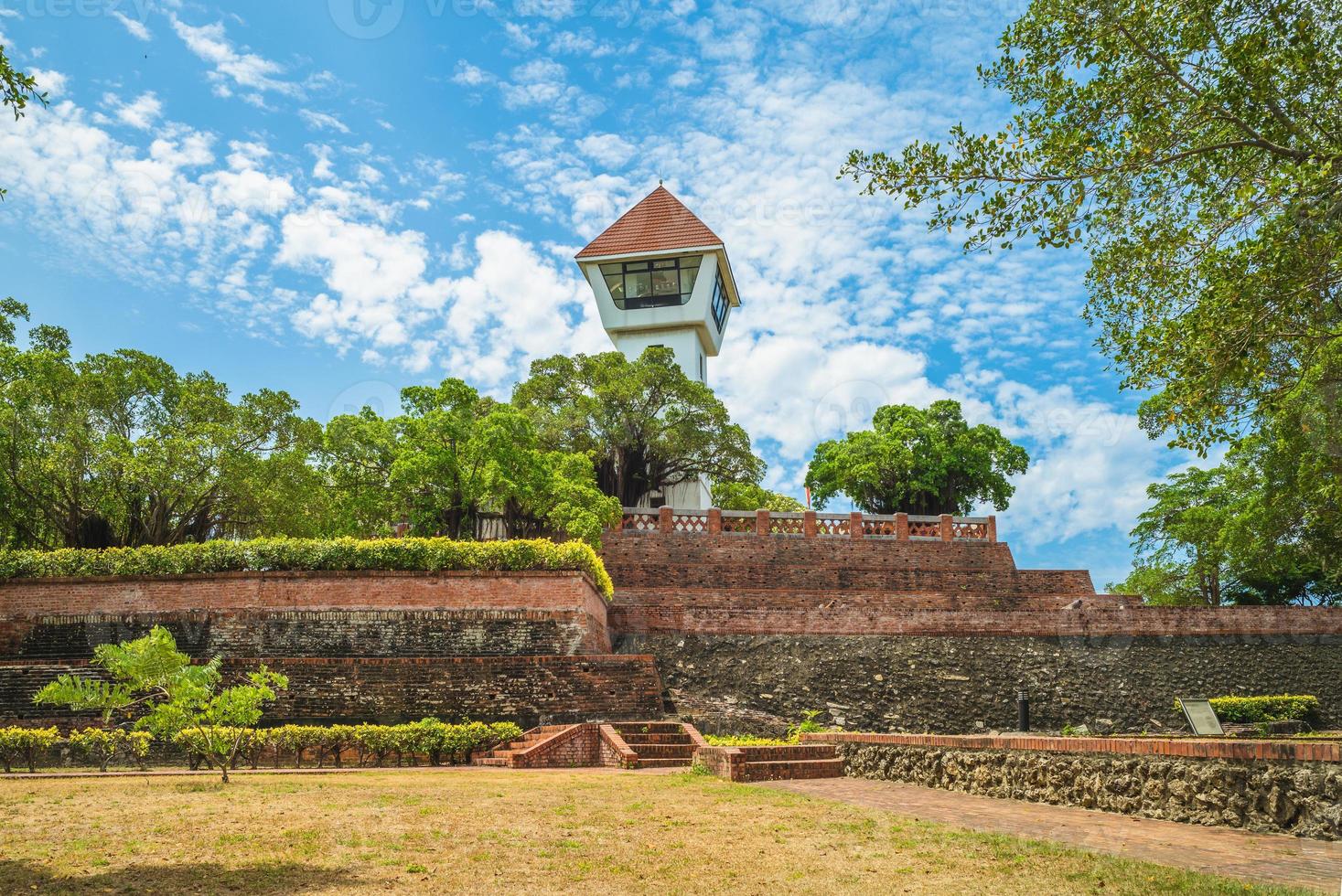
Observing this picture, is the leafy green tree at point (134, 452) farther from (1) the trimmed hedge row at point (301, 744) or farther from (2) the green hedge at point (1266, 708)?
(2) the green hedge at point (1266, 708)

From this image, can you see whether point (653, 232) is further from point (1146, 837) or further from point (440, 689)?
point (1146, 837)

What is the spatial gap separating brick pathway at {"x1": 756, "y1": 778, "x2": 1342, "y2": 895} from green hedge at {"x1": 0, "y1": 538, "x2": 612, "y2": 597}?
9.89 metres

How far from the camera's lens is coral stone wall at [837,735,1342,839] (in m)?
5.79

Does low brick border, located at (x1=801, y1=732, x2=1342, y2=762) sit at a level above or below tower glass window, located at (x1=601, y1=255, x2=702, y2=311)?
below

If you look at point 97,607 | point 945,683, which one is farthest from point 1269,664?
point 97,607

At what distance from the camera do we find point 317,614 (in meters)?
17.7

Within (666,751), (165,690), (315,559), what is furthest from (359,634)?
(165,690)

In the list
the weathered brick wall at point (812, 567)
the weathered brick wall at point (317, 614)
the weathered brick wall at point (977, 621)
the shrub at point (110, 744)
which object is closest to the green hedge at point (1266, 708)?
the weathered brick wall at point (977, 621)

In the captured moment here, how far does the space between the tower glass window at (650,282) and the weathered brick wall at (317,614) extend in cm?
2045

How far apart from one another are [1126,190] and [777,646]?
487 inches

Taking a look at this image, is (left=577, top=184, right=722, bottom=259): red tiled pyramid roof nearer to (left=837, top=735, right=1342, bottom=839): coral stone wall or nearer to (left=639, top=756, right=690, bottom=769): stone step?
(left=639, top=756, right=690, bottom=769): stone step

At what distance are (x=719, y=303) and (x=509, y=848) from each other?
3359cm

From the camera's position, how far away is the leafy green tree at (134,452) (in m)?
20.2

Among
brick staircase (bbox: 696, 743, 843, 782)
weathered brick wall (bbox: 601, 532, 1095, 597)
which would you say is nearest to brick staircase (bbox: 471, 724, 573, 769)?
brick staircase (bbox: 696, 743, 843, 782)
